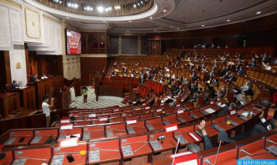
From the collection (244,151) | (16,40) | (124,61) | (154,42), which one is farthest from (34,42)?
(154,42)

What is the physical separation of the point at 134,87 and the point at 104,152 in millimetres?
10364

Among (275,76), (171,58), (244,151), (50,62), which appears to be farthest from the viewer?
(171,58)

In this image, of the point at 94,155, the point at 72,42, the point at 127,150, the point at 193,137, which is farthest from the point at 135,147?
the point at 72,42

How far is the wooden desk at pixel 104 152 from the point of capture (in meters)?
2.62

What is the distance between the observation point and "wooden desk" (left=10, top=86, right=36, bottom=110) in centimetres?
739

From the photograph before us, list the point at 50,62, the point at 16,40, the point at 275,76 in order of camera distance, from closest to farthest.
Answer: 1. the point at 275,76
2. the point at 16,40
3. the point at 50,62

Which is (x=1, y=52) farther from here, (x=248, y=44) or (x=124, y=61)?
(x=248, y=44)

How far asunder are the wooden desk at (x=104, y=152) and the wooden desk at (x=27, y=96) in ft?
20.5

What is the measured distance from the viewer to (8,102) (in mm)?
6504

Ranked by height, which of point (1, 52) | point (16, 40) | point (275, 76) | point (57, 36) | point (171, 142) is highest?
point (57, 36)

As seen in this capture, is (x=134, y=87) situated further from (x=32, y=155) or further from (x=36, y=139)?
(x=32, y=155)

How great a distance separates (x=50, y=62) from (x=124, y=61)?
21.9 ft

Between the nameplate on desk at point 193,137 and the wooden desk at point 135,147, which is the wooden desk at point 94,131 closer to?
the wooden desk at point 135,147

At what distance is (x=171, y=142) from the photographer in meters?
3.11
